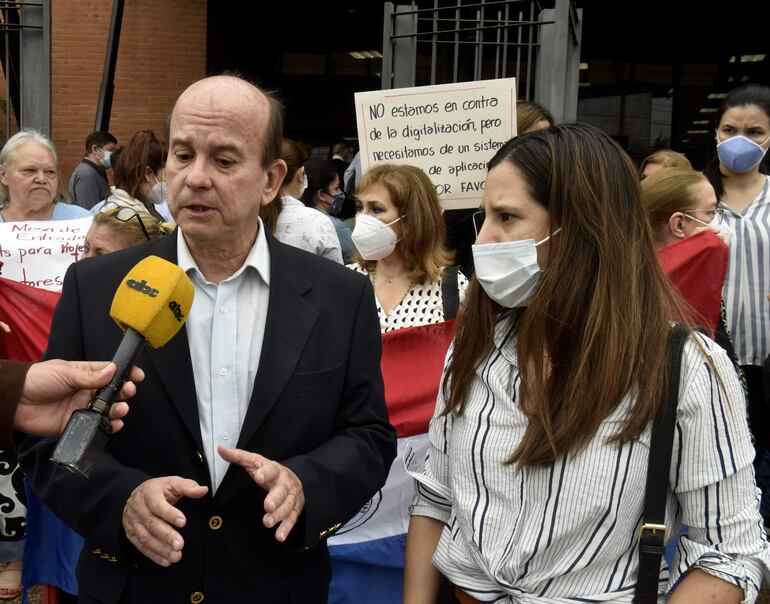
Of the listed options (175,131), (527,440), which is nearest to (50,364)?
(175,131)

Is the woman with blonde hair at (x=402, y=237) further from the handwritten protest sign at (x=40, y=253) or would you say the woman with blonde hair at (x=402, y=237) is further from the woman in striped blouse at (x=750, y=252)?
the woman in striped blouse at (x=750, y=252)

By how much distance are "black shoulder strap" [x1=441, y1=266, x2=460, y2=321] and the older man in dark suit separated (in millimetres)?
1923

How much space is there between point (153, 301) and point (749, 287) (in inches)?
162

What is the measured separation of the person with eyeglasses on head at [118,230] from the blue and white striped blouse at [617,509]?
2.12 m

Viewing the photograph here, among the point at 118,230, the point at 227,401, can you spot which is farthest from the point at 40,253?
the point at 227,401

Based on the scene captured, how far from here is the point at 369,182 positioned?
4855 millimetres

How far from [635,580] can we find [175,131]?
1.49 m

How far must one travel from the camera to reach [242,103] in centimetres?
229

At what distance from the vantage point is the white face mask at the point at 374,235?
15.3ft

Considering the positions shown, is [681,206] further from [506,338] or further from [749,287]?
[506,338]

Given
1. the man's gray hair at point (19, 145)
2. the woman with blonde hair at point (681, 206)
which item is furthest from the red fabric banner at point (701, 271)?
the man's gray hair at point (19, 145)

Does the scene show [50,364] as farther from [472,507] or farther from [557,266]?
[557,266]

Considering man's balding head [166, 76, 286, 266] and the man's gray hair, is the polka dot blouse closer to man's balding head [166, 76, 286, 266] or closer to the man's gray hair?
man's balding head [166, 76, 286, 266]

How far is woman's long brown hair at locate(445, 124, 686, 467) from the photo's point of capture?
1.99 meters
